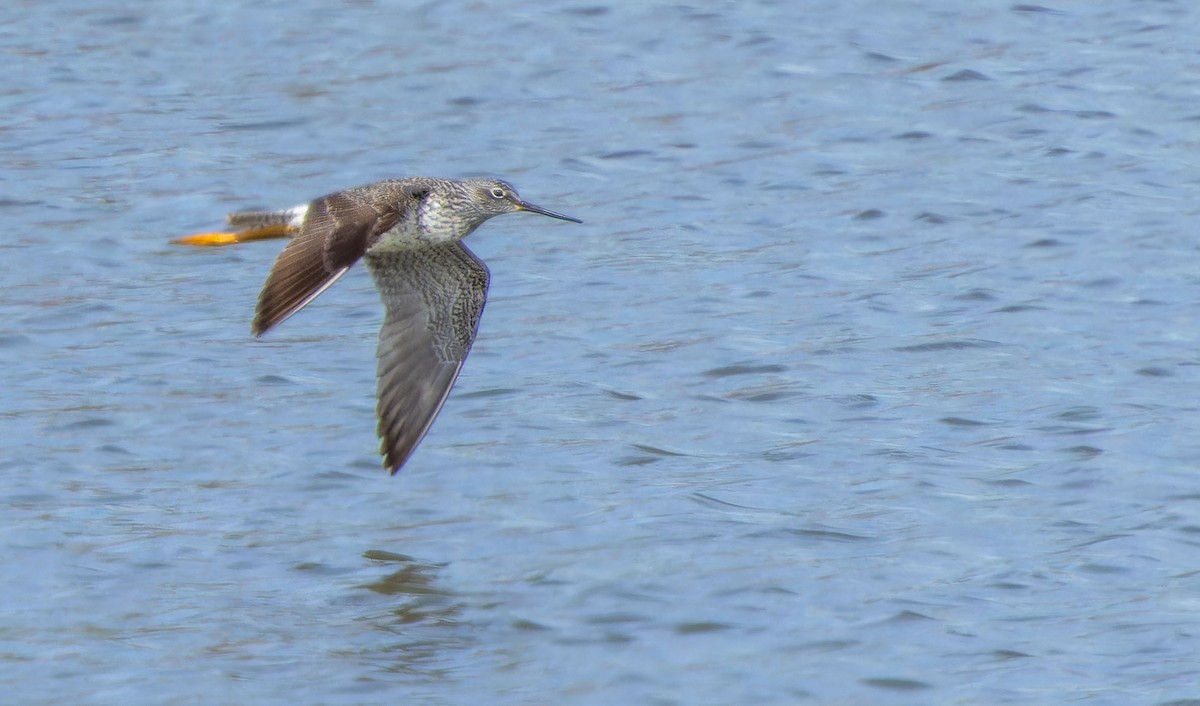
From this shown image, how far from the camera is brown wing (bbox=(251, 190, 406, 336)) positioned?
7.81m

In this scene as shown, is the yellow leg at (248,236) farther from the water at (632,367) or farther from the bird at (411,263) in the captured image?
the water at (632,367)

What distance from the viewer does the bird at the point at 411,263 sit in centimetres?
875

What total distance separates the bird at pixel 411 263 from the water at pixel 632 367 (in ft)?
A: 1.39

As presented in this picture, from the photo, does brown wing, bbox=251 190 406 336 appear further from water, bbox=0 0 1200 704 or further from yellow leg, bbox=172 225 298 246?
water, bbox=0 0 1200 704

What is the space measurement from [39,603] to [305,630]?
42.7 inches

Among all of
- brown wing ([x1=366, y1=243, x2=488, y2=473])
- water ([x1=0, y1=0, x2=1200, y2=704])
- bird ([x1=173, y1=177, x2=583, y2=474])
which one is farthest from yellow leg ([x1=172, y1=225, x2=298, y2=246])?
water ([x1=0, y1=0, x2=1200, y2=704])

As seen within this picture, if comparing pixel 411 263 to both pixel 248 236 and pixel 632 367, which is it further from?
pixel 632 367

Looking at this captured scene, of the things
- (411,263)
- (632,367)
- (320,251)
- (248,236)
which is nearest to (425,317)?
(411,263)

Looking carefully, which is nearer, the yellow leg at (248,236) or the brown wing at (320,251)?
the brown wing at (320,251)

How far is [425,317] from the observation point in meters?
9.46

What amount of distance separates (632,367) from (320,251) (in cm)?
286

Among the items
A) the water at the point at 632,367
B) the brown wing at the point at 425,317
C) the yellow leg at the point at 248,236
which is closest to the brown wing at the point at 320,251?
A: the yellow leg at the point at 248,236

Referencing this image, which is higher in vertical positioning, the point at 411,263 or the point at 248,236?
the point at 248,236

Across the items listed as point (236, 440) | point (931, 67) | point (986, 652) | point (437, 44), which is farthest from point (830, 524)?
point (437, 44)
